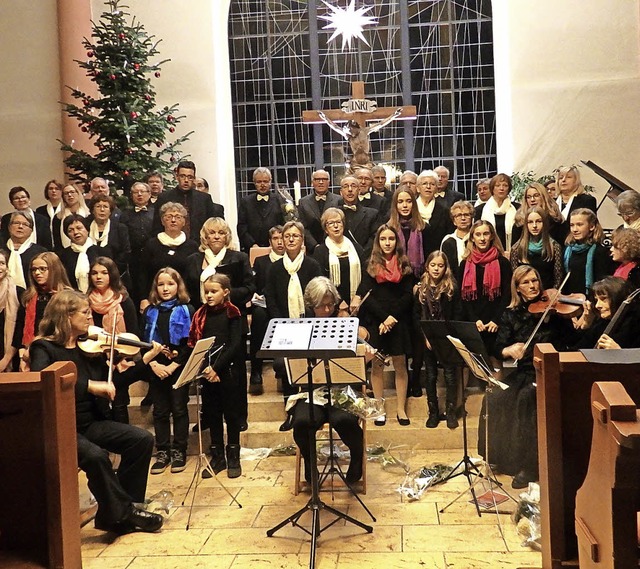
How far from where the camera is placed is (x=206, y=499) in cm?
523

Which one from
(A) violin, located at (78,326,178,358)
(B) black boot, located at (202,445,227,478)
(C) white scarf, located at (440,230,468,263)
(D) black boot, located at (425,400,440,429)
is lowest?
(B) black boot, located at (202,445,227,478)

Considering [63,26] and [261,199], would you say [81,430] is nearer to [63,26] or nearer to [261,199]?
[261,199]

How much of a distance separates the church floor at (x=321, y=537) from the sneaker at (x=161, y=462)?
0.96 ft

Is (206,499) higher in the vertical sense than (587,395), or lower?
lower

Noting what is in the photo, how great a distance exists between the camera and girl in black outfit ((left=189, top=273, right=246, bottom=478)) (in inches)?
222

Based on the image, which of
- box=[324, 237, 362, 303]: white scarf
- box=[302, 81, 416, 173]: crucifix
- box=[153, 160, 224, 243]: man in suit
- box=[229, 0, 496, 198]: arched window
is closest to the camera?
box=[324, 237, 362, 303]: white scarf

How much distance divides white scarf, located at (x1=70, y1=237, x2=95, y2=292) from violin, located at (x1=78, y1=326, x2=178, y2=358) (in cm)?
168

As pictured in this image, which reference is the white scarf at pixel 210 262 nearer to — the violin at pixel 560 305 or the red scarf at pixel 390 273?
the red scarf at pixel 390 273

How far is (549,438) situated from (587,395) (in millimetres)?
238

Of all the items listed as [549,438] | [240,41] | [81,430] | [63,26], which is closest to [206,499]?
[81,430]

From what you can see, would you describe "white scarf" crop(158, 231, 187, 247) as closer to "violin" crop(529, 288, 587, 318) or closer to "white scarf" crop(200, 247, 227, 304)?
"white scarf" crop(200, 247, 227, 304)

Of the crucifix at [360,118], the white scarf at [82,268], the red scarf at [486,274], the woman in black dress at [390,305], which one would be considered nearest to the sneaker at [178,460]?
the woman in black dress at [390,305]

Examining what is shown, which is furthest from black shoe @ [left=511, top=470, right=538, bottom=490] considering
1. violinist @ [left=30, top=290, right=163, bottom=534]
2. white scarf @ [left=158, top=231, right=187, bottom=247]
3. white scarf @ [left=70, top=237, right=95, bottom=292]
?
white scarf @ [left=70, top=237, right=95, bottom=292]

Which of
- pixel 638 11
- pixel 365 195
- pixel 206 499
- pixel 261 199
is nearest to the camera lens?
pixel 206 499
